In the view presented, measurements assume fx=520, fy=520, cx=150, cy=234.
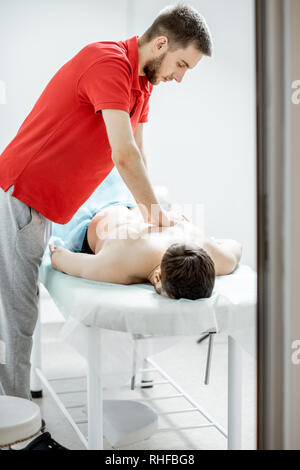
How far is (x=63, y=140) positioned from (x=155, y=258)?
0.43 metres

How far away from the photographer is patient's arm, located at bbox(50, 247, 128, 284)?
143 cm

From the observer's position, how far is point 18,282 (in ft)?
5.05

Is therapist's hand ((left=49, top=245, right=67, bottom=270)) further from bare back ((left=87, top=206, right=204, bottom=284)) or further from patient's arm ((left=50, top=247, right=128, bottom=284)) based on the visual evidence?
bare back ((left=87, top=206, right=204, bottom=284))

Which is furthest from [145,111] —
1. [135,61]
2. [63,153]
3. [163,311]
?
[163,311]

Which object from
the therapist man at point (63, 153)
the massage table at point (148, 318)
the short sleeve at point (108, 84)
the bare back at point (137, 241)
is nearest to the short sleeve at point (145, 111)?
the therapist man at point (63, 153)

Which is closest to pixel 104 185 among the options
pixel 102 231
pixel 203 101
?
pixel 102 231

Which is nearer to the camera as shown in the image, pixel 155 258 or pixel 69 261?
pixel 155 258

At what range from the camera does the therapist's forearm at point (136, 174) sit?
133 centimetres

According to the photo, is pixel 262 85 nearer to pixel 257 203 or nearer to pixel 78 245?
pixel 257 203

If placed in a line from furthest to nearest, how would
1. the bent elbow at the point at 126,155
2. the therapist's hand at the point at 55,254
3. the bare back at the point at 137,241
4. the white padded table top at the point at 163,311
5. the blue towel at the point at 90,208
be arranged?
the blue towel at the point at 90,208
the therapist's hand at the point at 55,254
the bare back at the point at 137,241
the bent elbow at the point at 126,155
the white padded table top at the point at 163,311

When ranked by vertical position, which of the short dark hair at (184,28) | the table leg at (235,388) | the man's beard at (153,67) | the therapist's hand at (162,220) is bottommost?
the table leg at (235,388)

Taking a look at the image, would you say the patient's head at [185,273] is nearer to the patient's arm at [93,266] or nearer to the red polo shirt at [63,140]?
the patient's arm at [93,266]

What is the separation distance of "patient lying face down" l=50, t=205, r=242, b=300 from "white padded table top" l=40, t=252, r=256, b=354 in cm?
5

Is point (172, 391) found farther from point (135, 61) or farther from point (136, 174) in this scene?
point (135, 61)
